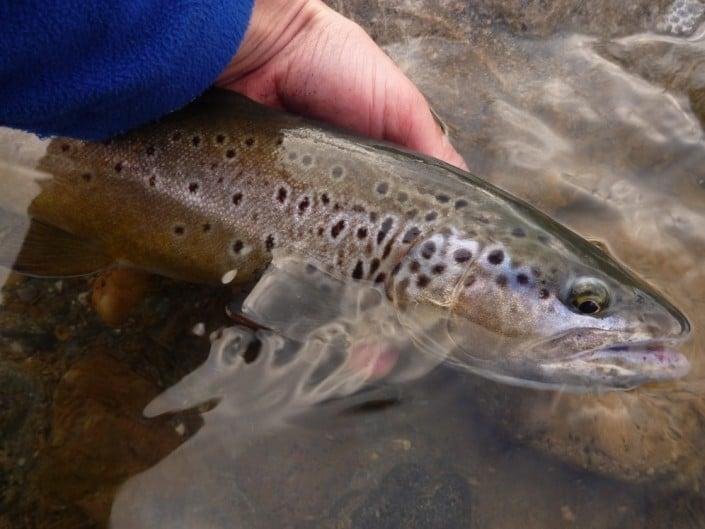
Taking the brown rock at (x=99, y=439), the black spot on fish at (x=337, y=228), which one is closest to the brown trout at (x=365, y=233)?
the black spot on fish at (x=337, y=228)

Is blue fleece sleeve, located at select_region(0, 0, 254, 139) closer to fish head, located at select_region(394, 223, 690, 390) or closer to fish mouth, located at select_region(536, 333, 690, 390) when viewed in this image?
fish head, located at select_region(394, 223, 690, 390)

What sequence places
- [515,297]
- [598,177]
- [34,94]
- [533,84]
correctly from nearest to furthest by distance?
[34,94]
[515,297]
[598,177]
[533,84]

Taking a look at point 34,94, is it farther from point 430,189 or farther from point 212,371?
point 430,189

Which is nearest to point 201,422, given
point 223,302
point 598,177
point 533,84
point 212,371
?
point 212,371

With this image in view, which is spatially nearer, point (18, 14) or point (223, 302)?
point (18, 14)

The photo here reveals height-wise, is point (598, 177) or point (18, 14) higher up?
point (18, 14)

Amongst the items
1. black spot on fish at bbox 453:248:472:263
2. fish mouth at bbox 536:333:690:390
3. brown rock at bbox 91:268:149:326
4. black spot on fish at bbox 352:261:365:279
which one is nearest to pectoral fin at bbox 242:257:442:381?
black spot on fish at bbox 352:261:365:279

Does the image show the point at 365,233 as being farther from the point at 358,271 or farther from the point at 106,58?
the point at 106,58

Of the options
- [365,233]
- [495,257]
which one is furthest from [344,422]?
[495,257]
